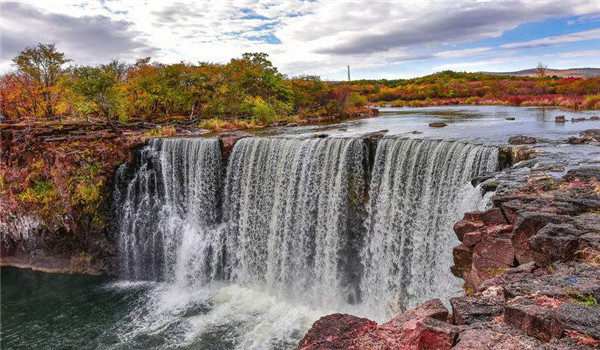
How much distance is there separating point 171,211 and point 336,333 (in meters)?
13.1

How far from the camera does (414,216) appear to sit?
11703mm

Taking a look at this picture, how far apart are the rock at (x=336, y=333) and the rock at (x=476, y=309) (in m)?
1.09

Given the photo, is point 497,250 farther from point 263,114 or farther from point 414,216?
point 263,114

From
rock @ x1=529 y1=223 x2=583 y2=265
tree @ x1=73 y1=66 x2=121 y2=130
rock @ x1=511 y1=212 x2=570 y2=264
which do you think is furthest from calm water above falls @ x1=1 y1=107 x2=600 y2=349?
tree @ x1=73 y1=66 x2=121 y2=130

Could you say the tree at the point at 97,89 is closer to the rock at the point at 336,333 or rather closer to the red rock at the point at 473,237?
the rock at the point at 336,333

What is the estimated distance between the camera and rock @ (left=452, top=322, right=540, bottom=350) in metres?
3.70

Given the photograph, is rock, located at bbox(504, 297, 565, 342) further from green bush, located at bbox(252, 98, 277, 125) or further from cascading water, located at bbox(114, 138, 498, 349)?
green bush, located at bbox(252, 98, 277, 125)

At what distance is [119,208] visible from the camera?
17.3 meters

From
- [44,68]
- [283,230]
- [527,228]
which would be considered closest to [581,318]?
[527,228]

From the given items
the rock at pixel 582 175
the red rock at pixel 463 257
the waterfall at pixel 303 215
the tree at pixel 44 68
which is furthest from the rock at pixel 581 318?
the tree at pixel 44 68

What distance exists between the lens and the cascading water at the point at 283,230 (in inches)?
447

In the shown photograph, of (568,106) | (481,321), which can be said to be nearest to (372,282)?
(481,321)

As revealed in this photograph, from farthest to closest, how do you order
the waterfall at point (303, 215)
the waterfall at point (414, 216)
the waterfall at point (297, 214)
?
the waterfall at point (297, 214) → the waterfall at point (303, 215) → the waterfall at point (414, 216)

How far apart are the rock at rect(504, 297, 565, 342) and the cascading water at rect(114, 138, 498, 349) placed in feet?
18.6
